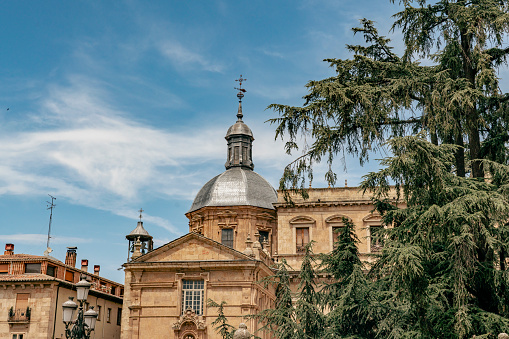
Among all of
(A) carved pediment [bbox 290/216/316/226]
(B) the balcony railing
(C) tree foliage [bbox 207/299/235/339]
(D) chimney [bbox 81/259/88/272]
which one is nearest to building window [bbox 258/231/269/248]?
(A) carved pediment [bbox 290/216/316/226]

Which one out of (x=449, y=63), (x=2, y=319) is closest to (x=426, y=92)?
(x=449, y=63)

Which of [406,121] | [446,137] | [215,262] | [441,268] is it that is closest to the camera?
[441,268]

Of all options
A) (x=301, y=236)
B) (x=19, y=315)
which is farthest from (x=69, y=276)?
(x=301, y=236)

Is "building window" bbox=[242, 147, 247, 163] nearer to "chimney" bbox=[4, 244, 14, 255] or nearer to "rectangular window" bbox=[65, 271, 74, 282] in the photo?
"rectangular window" bbox=[65, 271, 74, 282]

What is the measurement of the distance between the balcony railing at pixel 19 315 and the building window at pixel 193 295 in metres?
9.61

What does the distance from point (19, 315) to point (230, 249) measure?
510 inches

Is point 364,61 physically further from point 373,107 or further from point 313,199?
point 313,199

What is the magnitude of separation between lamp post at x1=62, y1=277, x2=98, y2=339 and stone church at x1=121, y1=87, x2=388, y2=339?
1087cm

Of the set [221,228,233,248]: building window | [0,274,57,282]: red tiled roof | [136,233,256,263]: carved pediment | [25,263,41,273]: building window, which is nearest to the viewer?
[136,233,256,263]: carved pediment

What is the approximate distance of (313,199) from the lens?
36844 millimetres

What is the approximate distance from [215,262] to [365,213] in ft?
35.7

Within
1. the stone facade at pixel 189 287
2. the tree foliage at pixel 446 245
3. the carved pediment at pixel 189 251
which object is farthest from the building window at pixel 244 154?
the tree foliage at pixel 446 245

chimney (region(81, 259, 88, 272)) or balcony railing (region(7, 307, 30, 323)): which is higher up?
chimney (region(81, 259, 88, 272))

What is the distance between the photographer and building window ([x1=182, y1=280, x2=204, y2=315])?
3012cm
